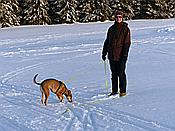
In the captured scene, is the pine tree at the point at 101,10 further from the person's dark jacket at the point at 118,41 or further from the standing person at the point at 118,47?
the person's dark jacket at the point at 118,41

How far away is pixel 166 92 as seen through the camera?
926cm

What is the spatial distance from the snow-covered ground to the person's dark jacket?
1004 millimetres

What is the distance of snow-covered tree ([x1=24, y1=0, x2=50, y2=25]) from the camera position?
39500 mm

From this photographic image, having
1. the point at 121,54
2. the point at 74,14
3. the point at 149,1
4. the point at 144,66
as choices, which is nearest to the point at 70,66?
the point at 144,66

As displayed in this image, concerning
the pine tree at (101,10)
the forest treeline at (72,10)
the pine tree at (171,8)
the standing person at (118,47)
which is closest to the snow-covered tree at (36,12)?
the forest treeline at (72,10)

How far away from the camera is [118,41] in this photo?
876 centimetres

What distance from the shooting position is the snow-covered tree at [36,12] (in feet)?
130

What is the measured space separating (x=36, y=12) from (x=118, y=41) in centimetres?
3216

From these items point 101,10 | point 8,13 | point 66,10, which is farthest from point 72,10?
point 8,13

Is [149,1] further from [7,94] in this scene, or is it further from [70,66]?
[7,94]

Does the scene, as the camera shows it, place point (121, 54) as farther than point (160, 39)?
No

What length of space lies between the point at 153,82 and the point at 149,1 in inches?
1405

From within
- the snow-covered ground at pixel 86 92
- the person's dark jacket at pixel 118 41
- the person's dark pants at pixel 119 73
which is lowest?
the snow-covered ground at pixel 86 92

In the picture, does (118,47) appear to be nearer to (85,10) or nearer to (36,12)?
(36,12)
